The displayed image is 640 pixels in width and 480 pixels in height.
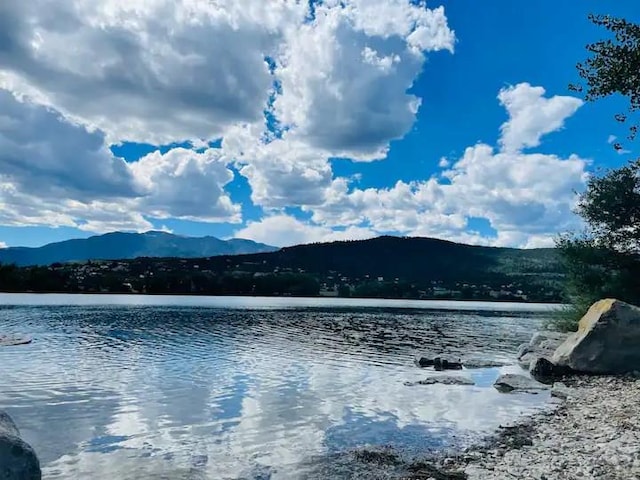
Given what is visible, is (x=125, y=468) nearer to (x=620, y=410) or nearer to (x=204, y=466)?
(x=204, y=466)

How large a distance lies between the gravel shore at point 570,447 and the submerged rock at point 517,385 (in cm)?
552

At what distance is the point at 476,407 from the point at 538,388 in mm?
7236

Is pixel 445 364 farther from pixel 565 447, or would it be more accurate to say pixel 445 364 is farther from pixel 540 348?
pixel 565 447

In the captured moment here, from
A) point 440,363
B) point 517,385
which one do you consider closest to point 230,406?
point 517,385

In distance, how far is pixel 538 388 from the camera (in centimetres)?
3294

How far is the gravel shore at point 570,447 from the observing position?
1506 centimetres

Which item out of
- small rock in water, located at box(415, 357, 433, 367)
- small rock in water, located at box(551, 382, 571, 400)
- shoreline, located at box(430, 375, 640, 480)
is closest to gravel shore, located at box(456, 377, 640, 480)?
shoreline, located at box(430, 375, 640, 480)

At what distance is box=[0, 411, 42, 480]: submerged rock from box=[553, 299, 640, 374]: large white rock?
34.0m

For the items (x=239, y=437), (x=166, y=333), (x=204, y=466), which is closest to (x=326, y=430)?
(x=239, y=437)

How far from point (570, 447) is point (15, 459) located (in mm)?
17149

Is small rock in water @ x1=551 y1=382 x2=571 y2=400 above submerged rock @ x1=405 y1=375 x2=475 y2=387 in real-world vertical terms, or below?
above

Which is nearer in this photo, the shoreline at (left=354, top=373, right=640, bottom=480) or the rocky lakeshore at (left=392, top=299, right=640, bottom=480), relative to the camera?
the shoreline at (left=354, top=373, right=640, bottom=480)

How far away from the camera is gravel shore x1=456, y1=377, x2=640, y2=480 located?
15.1 meters

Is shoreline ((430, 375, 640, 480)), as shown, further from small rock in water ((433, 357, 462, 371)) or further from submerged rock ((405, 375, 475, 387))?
small rock in water ((433, 357, 462, 371))
